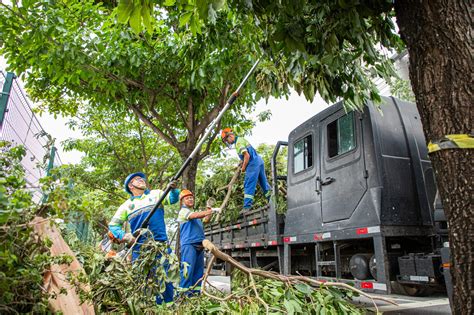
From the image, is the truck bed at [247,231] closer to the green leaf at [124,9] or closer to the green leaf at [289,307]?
the green leaf at [289,307]

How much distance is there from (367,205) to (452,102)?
7.60ft

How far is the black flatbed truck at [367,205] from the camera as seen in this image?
12.4 feet

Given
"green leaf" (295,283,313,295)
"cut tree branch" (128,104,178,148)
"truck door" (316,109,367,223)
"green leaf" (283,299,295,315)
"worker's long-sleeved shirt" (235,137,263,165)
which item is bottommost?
"green leaf" (283,299,295,315)

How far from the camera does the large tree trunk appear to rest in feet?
6.00

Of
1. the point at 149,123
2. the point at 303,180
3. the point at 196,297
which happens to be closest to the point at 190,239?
the point at 303,180

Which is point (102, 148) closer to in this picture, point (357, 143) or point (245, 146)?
point (245, 146)

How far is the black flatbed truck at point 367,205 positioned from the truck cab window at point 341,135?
1 cm

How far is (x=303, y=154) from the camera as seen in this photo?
5.35m

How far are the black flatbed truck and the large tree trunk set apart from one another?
150cm

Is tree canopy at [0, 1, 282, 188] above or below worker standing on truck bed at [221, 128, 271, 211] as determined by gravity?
above

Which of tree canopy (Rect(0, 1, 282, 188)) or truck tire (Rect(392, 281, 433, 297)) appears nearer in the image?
truck tire (Rect(392, 281, 433, 297))

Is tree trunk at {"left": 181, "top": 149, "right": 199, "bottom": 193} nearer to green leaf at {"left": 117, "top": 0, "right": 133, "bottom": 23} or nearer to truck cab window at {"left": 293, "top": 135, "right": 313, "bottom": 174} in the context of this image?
truck cab window at {"left": 293, "top": 135, "right": 313, "bottom": 174}

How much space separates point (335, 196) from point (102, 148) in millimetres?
7390

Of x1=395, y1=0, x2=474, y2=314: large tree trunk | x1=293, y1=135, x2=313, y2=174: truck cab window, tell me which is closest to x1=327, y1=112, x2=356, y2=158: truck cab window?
x1=293, y1=135, x2=313, y2=174: truck cab window
